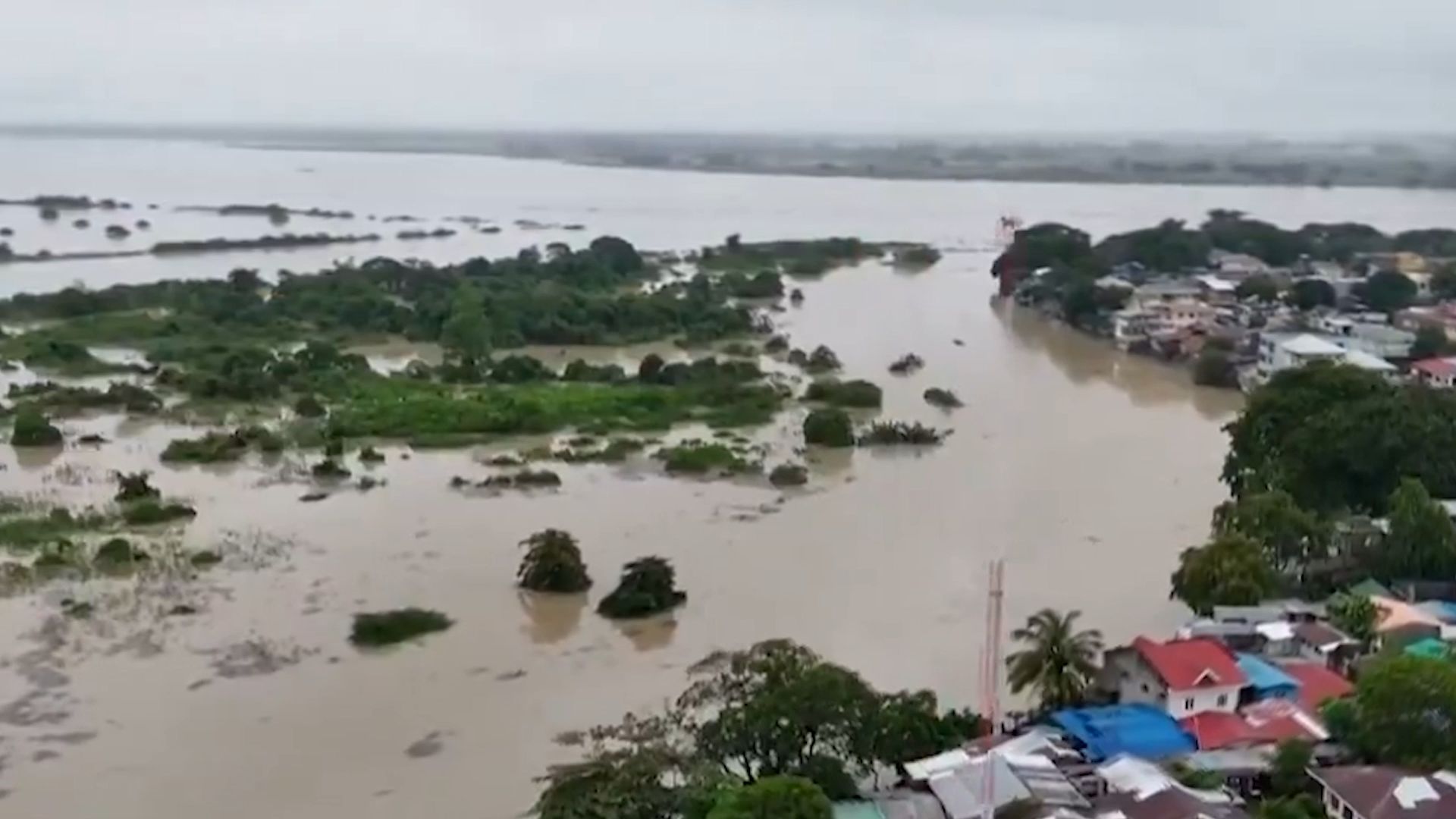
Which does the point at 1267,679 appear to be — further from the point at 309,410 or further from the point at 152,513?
the point at 309,410

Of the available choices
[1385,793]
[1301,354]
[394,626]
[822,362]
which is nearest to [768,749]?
[1385,793]

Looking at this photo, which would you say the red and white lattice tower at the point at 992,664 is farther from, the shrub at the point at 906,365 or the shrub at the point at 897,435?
the shrub at the point at 906,365

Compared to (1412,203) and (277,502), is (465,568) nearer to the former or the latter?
(277,502)

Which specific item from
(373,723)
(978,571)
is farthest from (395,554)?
(978,571)

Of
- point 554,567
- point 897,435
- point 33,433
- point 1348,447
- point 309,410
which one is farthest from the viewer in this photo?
point 309,410

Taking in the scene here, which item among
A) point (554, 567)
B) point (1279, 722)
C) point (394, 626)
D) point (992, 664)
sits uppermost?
point (1279, 722)

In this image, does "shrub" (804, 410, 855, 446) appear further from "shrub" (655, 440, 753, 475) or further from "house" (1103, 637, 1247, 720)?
"house" (1103, 637, 1247, 720)

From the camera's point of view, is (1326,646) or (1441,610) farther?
(1441,610)
